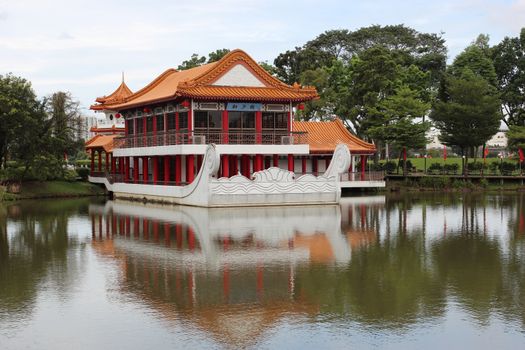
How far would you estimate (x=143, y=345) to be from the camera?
40.3ft

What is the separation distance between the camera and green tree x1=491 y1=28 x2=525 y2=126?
232 ft

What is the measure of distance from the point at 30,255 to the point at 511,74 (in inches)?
2418

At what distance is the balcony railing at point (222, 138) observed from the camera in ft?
143

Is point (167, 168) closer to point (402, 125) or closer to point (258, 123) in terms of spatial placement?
point (258, 123)

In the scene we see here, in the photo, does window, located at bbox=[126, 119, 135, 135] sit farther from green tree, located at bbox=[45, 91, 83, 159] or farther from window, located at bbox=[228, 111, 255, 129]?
window, located at bbox=[228, 111, 255, 129]

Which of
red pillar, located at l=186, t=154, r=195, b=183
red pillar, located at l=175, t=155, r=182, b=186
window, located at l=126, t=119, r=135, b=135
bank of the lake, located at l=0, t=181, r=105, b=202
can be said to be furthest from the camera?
window, located at l=126, t=119, r=135, b=135

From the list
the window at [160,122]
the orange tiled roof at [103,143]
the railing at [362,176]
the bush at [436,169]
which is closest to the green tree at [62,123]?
the orange tiled roof at [103,143]

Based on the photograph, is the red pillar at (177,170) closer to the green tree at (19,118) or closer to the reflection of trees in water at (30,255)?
the reflection of trees in water at (30,255)

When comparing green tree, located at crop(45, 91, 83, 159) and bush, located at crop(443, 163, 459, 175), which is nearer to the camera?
green tree, located at crop(45, 91, 83, 159)

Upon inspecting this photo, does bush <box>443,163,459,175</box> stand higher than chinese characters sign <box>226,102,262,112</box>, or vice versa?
chinese characters sign <box>226,102,262,112</box>

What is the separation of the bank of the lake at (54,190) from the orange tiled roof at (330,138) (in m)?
16.3

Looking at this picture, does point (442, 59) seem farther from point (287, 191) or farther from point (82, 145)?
point (287, 191)

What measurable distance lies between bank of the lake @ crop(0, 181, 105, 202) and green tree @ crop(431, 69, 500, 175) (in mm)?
29322

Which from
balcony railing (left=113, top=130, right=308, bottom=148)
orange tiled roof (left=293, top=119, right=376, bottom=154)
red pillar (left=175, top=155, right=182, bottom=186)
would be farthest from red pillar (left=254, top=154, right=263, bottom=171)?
orange tiled roof (left=293, top=119, right=376, bottom=154)
